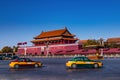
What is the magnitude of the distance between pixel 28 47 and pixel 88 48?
3160cm

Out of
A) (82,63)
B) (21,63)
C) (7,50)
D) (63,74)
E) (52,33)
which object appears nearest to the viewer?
(63,74)

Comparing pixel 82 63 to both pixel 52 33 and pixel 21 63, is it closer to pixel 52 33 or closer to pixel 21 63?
pixel 21 63

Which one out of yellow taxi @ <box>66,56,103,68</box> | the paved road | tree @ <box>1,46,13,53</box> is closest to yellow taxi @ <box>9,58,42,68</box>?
the paved road

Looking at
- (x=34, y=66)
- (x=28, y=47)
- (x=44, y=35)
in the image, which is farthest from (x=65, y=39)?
(x=34, y=66)

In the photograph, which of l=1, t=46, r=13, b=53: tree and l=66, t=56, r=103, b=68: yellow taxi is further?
l=1, t=46, r=13, b=53: tree

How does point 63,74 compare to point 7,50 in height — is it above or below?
below

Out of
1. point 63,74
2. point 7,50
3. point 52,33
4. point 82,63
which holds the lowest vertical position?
point 63,74

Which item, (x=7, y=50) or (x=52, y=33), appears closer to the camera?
(x=52, y=33)

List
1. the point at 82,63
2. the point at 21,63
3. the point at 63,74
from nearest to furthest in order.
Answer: the point at 63,74, the point at 82,63, the point at 21,63

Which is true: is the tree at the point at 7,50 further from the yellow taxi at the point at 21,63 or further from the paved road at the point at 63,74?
the paved road at the point at 63,74

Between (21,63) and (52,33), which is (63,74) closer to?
(21,63)

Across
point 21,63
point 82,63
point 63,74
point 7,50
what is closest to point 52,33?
point 7,50

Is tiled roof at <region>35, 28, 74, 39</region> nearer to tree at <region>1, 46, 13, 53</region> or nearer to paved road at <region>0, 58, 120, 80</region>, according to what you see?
tree at <region>1, 46, 13, 53</region>

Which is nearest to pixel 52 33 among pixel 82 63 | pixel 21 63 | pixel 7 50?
pixel 7 50
